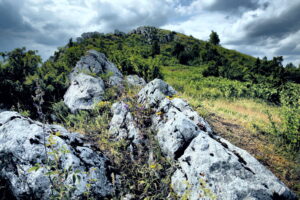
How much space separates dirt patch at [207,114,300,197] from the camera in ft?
10.6

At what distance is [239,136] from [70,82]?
23.4 feet

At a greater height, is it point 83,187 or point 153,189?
point 83,187

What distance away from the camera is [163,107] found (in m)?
4.32

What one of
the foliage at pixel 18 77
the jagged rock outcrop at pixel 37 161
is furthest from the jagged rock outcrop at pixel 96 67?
the jagged rock outcrop at pixel 37 161

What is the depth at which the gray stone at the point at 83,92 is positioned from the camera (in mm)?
5488

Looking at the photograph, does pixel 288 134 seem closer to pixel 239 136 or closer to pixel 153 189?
pixel 239 136

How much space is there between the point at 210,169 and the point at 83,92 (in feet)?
16.7

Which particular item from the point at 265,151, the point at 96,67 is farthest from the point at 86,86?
the point at 265,151

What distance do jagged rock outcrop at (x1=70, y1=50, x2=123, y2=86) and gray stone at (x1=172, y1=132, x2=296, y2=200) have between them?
485cm

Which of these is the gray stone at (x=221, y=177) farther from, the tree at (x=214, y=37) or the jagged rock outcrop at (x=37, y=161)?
the tree at (x=214, y=37)

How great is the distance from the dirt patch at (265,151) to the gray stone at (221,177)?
3.50ft

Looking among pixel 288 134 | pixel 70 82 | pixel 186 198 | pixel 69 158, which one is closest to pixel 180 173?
pixel 186 198

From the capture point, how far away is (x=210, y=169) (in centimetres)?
257

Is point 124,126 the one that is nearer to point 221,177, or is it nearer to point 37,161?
point 37,161
